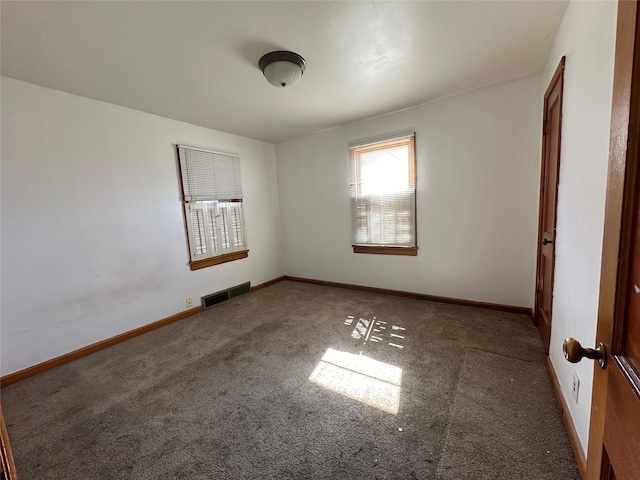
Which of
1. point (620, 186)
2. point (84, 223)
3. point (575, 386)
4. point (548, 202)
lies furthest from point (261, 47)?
point (575, 386)

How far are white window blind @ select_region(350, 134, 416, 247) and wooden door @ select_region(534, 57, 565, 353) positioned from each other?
4.11 feet

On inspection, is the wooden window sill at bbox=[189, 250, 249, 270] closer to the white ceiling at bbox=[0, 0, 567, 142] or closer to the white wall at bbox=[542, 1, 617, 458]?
the white ceiling at bbox=[0, 0, 567, 142]

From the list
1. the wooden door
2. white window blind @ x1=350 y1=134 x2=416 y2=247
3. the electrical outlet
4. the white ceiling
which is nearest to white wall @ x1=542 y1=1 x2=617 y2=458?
the electrical outlet

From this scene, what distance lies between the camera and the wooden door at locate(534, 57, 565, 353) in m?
1.93

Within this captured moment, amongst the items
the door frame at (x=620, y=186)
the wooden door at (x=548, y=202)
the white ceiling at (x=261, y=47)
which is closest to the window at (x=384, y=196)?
the white ceiling at (x=261, y=47)

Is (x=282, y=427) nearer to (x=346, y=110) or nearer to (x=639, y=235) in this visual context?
(x=639, y=235)

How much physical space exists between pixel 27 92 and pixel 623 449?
12.6 feet

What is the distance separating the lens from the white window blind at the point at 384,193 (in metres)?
3.38

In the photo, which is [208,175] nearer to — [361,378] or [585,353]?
[361,378]

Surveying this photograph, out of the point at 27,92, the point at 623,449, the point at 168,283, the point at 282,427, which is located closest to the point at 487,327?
the point at 282,427

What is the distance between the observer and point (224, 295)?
3.81 meters

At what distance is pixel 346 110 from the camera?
3229 millimetres

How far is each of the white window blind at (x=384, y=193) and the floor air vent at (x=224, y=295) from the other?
6.05 feet

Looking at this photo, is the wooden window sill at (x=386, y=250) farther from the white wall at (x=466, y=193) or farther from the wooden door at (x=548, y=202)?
the wooden door at (x=548, y=202)
